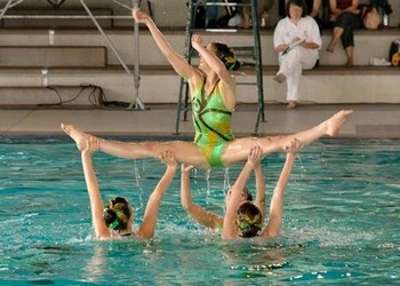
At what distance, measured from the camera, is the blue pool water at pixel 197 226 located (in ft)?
24.3

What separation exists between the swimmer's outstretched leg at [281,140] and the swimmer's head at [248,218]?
16.4 inches

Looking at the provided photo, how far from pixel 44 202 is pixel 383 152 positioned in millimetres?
3941

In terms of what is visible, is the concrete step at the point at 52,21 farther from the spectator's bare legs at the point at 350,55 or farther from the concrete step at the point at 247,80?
the spectator's bare legs at the point at 350,55

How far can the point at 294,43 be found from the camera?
49.8 ft

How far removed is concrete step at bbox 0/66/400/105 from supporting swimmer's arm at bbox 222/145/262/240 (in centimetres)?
796

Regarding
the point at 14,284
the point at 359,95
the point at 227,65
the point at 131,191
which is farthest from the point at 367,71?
the point at 14,284

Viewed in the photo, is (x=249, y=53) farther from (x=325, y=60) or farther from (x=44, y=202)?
(x=44, y=202)

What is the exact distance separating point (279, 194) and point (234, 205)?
402 millimetres

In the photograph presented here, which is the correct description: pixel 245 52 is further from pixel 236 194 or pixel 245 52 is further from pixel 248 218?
pixel 236 194

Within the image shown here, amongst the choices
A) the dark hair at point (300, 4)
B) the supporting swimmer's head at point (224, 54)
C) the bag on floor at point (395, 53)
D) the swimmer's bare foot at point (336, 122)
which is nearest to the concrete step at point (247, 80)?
the bag on floor at point (395, 53)

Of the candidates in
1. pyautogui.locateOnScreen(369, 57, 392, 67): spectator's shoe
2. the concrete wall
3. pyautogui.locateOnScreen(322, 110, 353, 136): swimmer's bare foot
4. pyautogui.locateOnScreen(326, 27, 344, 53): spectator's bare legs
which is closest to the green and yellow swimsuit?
pyautogui.locateOnScreen(322, 110, 353, 136): swimmer's bare foot

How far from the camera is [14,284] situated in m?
7.16

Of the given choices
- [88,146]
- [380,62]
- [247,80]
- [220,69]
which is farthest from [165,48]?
[380,62]

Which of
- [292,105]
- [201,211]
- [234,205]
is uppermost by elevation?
[234,205]
